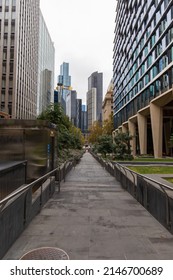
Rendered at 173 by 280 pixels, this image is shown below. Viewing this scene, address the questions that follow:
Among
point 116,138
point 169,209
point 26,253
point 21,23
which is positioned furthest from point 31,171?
point 21,23

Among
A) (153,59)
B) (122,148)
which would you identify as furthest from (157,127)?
(153,59)

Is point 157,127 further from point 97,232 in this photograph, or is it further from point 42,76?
point 42,76

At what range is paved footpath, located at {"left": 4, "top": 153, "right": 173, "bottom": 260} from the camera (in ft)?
12.8

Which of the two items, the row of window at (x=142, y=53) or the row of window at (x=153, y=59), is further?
the row of window at (x=153, y=59)

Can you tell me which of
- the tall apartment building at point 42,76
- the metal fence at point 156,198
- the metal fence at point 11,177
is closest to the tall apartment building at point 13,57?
the tall apartment building at point 42,76

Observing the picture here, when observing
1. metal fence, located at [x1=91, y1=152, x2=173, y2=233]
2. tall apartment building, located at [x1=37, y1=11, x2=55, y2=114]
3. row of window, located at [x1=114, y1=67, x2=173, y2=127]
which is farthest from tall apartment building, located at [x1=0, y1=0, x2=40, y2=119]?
metal fence, located at [x1=91, y1=152, x2=173, y2=233]

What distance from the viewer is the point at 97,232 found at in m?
4.84

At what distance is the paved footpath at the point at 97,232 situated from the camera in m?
3.90

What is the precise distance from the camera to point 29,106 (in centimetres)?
6494

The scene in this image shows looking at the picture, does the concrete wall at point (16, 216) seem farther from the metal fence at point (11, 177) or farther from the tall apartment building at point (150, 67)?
the tall apartment building at point (150, 67)

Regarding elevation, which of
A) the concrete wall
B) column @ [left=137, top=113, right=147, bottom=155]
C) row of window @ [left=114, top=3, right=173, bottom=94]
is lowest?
the concrete wall

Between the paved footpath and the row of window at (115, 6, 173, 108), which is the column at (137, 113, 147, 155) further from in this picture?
the paved footpath

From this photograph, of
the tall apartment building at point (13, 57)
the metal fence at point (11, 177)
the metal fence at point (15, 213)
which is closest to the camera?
the metal fence at point (15, 213)

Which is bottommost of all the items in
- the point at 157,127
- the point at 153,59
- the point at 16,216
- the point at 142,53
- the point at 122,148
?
the point at 16,216
